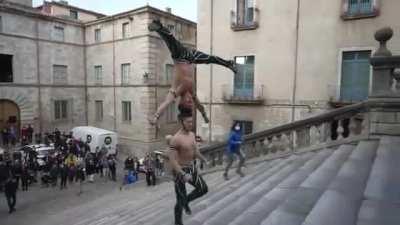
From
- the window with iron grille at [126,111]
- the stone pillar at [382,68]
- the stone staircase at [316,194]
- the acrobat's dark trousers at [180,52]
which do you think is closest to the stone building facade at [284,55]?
the stone pillar at [382,68]

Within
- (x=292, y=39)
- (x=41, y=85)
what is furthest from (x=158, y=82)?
(x=292, y=39)

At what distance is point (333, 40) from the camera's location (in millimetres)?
13773

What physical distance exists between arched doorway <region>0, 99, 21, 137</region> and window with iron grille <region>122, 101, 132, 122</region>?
7.95m

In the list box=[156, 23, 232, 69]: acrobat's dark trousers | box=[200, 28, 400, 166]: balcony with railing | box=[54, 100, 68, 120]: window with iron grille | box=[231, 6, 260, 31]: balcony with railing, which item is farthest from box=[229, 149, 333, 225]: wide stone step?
box=[54, 100, 68, 120]: window with iron grille

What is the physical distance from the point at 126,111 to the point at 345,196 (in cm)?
2223

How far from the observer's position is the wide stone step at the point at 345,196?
11.0ft

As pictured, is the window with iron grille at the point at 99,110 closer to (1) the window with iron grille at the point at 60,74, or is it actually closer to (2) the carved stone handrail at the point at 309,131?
(1) the window with iron grille at the point at 60,74

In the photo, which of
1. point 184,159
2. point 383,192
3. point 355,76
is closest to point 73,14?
point 355,76

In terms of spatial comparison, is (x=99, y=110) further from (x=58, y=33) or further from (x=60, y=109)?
(x=58, y=33)

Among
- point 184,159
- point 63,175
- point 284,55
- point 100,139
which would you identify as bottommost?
point 63,175

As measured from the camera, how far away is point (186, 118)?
10.8 feet

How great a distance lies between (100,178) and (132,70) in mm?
9469

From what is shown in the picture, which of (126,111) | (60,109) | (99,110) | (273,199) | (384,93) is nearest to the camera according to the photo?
(273,199)

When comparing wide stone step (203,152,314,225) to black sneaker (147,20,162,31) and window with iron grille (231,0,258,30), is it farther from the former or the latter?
window with iron grille (231,0,258,30)
